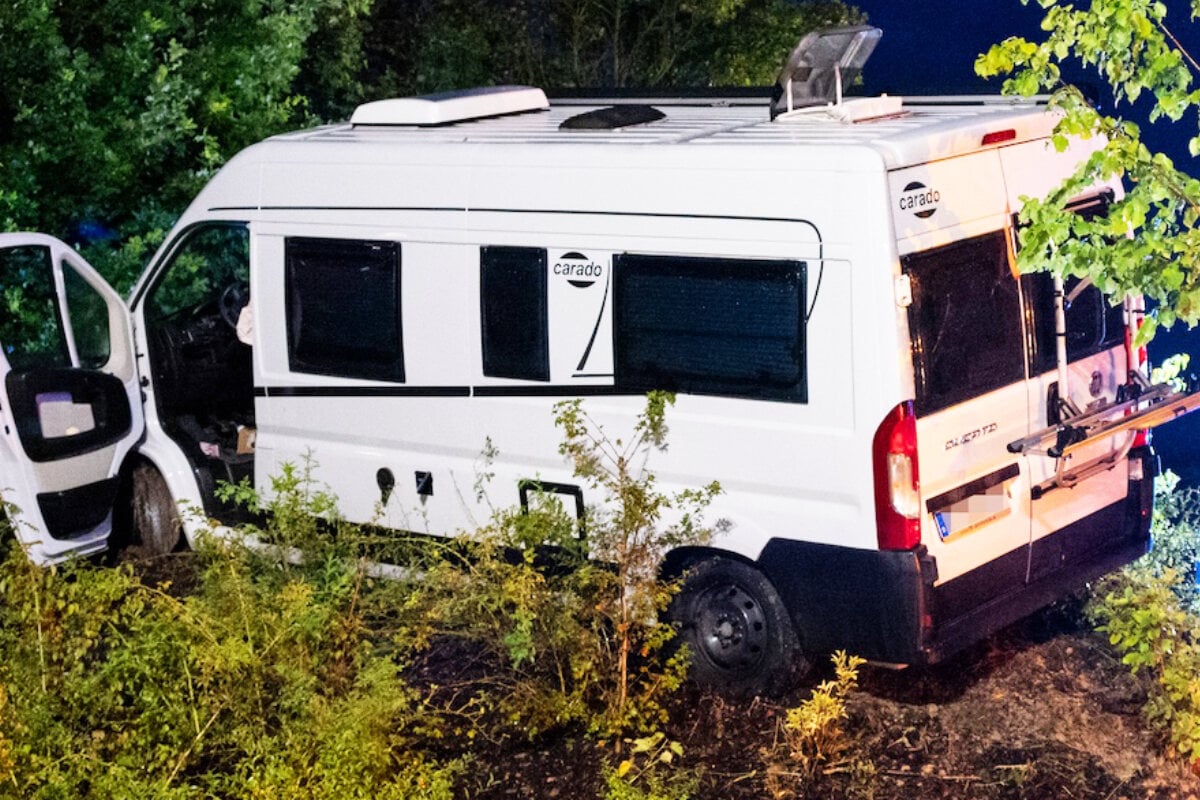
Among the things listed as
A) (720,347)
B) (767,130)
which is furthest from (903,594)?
(767,130)

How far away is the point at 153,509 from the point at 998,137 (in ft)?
15.6

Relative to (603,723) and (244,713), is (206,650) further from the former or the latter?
(603,723)

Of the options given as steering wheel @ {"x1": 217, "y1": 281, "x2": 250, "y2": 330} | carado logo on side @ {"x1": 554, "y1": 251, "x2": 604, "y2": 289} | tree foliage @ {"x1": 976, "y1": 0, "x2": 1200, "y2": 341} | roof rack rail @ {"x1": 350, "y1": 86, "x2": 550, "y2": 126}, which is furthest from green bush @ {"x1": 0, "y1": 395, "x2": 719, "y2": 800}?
roof rack rail @ {"x1": 350, "y1": 86, "x2": 550, "y2": 126}

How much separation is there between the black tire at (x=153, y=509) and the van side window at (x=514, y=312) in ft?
8.18

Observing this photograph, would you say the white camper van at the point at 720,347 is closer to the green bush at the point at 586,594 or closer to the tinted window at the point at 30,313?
the tinted window at the point at 30,313

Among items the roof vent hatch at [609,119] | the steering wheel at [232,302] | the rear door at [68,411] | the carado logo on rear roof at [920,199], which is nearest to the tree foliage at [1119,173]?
the carado logo on rear roof at [920,199]

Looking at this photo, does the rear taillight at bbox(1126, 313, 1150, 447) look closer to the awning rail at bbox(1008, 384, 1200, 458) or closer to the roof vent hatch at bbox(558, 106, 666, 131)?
the awning rail at bbox(1008, 384, 1200, 458)

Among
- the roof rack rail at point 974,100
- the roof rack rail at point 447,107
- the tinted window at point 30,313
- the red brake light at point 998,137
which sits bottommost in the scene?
the tinted window at point 30,313

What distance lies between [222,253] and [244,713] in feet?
14.4

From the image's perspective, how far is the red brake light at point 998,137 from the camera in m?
6.60

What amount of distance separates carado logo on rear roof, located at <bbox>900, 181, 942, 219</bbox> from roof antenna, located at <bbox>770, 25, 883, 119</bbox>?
85 centimetres

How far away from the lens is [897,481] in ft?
20.5

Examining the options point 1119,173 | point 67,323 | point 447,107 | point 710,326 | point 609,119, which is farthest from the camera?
point 67,323

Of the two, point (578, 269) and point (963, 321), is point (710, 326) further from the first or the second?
point (963, 321)
